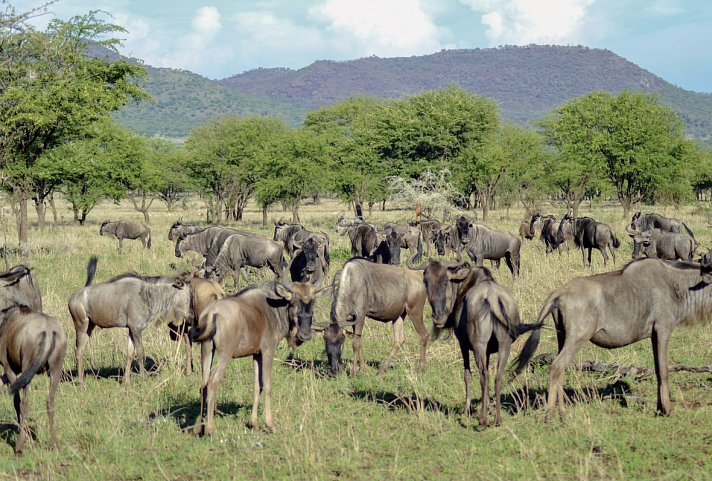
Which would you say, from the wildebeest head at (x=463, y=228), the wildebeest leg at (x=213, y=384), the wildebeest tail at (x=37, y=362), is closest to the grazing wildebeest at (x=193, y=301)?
the wildebeest leg at (x=213, y=384)

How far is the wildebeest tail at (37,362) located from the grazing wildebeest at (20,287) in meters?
2.57

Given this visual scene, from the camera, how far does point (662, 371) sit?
25.4 feet

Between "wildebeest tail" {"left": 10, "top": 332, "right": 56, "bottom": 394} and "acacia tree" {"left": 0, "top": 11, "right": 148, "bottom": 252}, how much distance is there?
54.8 ft

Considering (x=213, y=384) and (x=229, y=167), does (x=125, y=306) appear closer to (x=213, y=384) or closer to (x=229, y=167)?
(x=213, y=384)

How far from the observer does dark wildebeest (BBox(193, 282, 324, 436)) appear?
7.19 meters

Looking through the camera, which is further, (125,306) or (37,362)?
(125,306)

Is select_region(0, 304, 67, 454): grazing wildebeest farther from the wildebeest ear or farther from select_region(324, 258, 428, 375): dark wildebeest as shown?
select_region(324, 258, 428, 375): dark wildebeest

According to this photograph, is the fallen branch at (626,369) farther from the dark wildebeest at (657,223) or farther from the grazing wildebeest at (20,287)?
the dark wildebeest at (657,223)


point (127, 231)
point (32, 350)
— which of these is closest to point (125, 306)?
point (32, 350)

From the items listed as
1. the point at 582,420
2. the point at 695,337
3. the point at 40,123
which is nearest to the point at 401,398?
the point at 582,420

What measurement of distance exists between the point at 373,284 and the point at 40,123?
656 inches

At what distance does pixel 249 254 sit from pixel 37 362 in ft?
38.5

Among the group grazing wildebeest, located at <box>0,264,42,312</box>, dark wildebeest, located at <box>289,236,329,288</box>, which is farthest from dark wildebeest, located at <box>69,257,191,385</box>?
dark wildebeest, located at <box>289,236,329,288</box>

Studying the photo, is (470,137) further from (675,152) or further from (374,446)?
(374,446)
